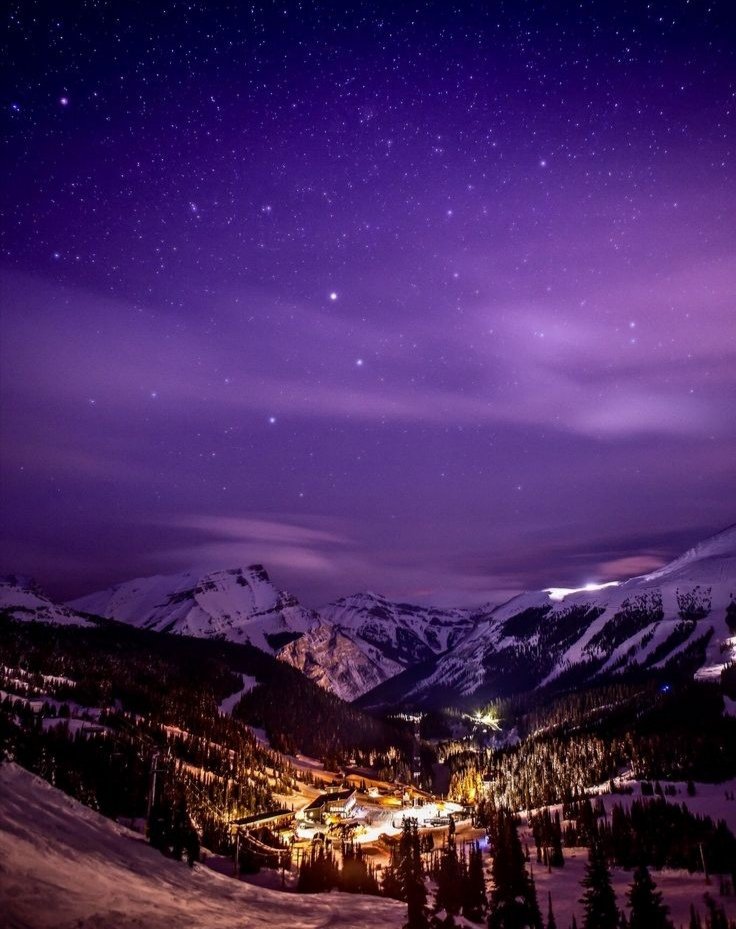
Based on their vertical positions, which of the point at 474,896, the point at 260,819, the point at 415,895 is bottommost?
the point at 260,819

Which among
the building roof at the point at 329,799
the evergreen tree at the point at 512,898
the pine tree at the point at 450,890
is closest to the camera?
the evergreen tree at the point at 512,898

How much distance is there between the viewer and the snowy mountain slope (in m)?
37.4

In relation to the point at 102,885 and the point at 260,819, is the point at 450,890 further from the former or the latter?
the point at 260,819

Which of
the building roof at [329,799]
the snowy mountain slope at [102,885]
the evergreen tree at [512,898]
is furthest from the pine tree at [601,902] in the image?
the building roof at [329,799]

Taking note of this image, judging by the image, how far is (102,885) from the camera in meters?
43.6

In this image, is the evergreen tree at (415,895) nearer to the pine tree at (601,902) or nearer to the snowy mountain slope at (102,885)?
the snowy mountain slope at (102,885)

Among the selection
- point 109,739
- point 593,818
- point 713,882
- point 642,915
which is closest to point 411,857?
point 642,915

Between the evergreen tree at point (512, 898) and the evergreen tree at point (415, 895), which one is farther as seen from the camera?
the evergreen tree at point (512, 898)

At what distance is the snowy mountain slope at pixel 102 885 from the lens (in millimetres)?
37375

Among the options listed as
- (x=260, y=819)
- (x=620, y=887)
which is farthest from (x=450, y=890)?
(x=260, y=819)

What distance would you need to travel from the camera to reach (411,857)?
80.9 meters

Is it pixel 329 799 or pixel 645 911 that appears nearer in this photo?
pixel 645 911

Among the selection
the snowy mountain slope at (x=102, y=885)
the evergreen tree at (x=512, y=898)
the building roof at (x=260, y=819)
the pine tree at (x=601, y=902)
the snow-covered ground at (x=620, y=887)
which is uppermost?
the snowy mountain slope at (x=102, y=885)

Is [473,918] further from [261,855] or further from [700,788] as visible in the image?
[700,788]
